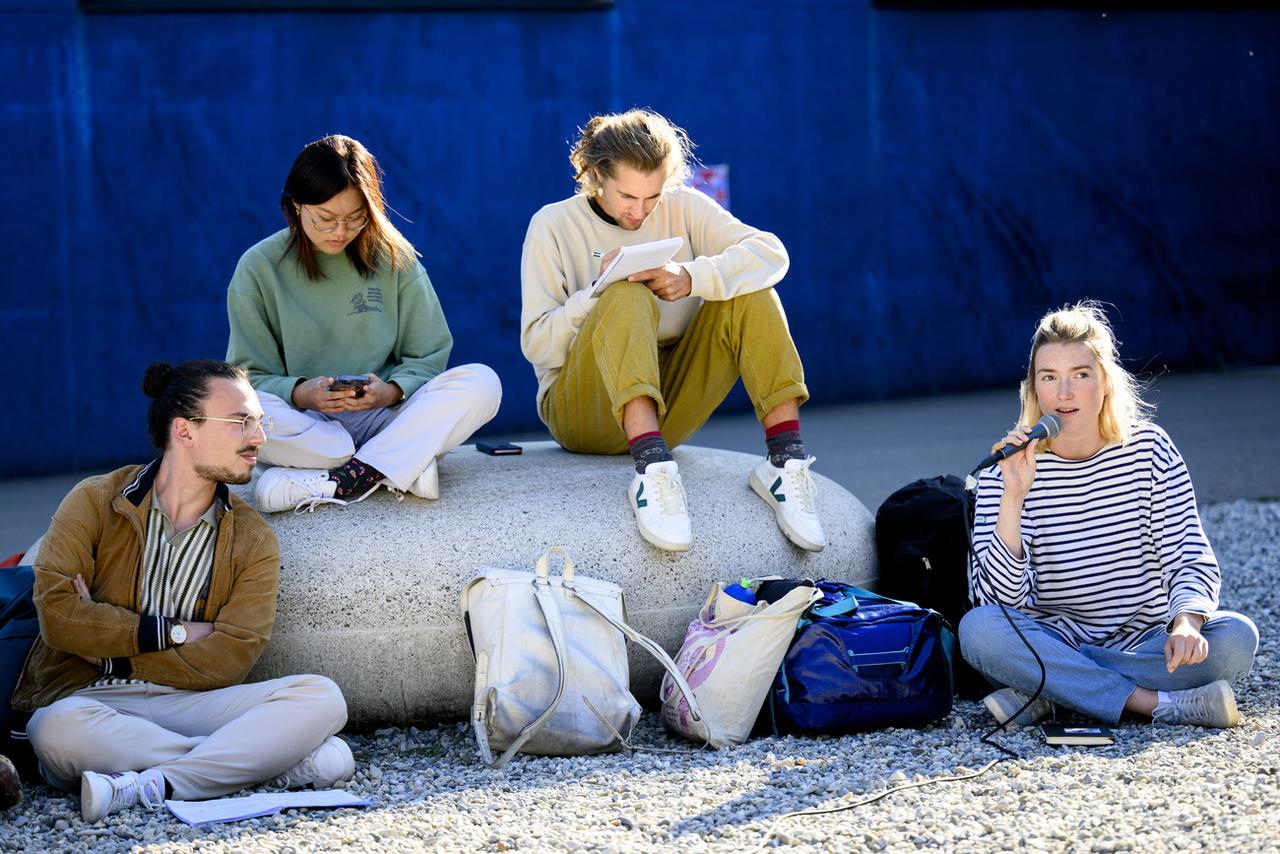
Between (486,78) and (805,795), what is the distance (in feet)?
25.1

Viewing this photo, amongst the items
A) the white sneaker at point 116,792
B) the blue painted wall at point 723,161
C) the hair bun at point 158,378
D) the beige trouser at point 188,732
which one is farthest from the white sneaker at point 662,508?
the blue painted wall at point 723,161

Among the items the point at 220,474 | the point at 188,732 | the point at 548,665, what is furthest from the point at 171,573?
the point at 548,665

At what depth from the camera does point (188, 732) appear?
3775mm

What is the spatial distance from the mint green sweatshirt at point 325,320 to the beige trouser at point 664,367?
51cm

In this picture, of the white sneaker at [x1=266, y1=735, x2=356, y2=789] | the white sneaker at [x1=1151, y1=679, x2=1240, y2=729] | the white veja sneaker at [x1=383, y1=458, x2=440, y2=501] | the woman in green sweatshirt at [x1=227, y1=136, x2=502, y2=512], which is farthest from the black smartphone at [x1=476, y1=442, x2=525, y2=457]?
the white sneaker at [x1=1151, y1=679, x2=1240, y2=729]

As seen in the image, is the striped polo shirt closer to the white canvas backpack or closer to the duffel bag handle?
the white canvas backpack

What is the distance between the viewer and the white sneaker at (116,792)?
3.40m

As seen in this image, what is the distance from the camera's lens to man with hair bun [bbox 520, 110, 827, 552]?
4.58 metres

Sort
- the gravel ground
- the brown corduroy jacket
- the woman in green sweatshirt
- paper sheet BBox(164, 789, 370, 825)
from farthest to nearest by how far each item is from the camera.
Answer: the woman in green sweatshirt, the brown corduroy jacket, paper sheet BBox(164, 789, 370, 825), the gravel ground

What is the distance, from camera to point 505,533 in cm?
444

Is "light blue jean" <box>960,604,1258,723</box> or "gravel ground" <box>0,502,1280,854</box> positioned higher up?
"light blue jean" <box>960,604,1258,723</box>

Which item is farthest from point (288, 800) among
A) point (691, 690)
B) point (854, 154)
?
point (854, 154)

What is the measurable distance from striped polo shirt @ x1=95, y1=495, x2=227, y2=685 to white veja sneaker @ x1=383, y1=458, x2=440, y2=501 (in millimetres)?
770

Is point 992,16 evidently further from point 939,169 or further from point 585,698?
point 585,698
